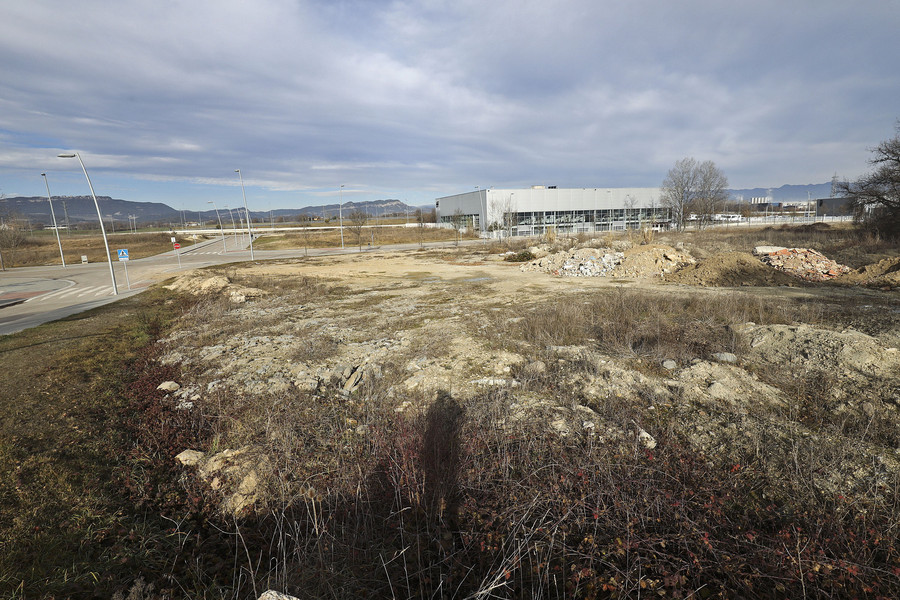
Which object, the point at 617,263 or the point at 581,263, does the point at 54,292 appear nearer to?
the point at 581,263

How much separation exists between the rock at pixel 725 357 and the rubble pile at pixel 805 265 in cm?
1535

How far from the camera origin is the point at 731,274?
776 inches

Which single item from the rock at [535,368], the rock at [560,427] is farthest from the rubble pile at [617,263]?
the rock at [560,427]

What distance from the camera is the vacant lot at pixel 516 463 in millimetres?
Result: 3918

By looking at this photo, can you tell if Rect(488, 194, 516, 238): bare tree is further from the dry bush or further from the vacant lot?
the vacant lot

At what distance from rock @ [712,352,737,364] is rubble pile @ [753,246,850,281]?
50.4 feet

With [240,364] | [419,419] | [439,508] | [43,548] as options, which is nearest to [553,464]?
[439,508]

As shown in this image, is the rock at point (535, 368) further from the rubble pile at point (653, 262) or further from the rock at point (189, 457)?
the rubble pile at point (653, 262)

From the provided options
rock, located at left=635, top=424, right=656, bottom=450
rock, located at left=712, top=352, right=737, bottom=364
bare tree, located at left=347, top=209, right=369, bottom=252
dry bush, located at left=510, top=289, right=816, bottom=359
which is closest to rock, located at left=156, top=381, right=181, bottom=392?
dry bush, located at left=510, top=289, right=816, bottom=359

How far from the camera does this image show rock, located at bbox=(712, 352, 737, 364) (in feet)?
28.3

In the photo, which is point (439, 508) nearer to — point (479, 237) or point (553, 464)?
point (553, 464)

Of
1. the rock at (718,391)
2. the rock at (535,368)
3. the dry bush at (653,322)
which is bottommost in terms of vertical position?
the rock at (718,391)

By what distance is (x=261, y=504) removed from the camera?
5.22 meters

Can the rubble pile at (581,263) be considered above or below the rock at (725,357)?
above
